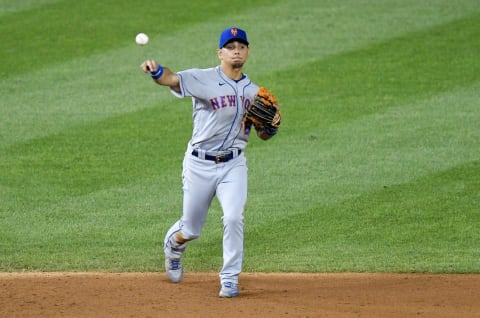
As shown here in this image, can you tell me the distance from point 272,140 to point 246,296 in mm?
4246

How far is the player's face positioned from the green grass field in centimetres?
179

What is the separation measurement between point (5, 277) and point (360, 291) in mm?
2682

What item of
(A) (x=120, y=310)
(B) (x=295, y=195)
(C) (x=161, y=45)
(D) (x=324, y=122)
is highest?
(C) (x=161, y=45)

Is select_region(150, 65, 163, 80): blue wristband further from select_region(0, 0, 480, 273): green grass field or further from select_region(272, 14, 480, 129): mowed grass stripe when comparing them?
select_region(272, 14, 480, 129): mowed grass stripe

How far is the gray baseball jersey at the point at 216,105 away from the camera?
8.01 m

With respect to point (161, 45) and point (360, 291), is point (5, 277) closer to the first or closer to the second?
point (360, 291)

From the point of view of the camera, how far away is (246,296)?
812cm

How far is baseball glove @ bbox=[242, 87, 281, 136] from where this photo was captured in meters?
8.00

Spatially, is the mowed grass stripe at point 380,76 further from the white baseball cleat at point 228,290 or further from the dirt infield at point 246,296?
the white baseball cleat at point 228,290

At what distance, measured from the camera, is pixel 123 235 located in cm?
983

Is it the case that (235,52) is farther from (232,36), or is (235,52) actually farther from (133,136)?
(133,136)

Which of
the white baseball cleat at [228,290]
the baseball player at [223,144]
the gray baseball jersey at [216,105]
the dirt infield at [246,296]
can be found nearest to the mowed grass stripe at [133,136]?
the dirt infield at [246,296]

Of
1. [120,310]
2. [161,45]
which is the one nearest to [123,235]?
[120,310]

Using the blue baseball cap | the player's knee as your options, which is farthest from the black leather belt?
the blue baseball cap
